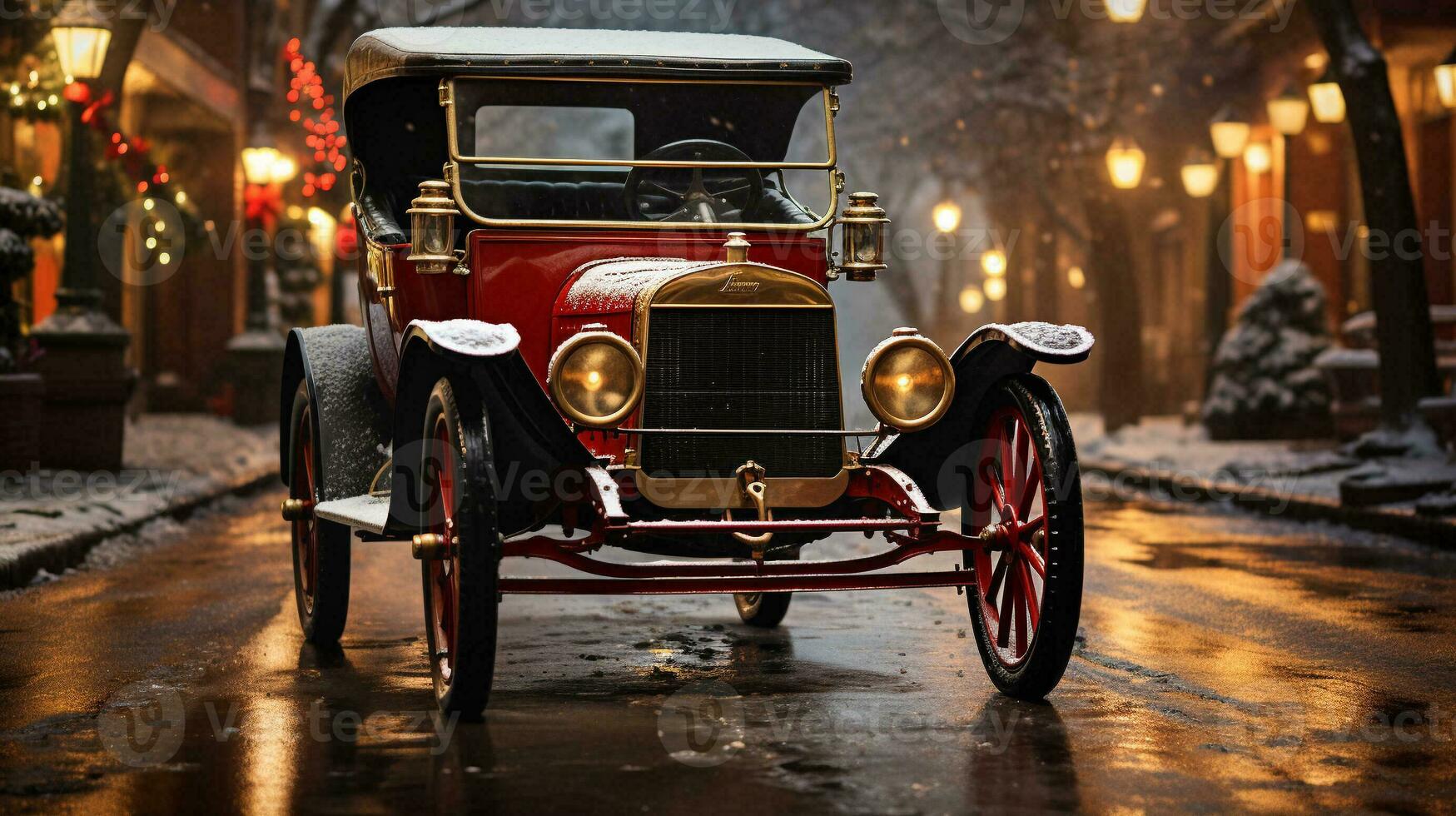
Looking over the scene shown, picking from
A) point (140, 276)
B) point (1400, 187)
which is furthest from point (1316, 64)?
point (140, 276)

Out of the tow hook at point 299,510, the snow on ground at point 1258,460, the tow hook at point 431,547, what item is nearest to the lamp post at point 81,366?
Answer: the tow hook at point 299,510

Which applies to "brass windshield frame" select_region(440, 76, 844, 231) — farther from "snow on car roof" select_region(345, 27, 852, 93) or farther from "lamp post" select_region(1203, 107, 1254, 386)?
"lamp post" select_region(1203, 107, 1254, 386)

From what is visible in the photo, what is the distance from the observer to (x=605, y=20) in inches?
1640

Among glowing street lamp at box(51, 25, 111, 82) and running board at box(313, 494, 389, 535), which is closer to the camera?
running board at box(313, 494, 389, 535)

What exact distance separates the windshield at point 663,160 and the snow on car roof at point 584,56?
0.31 feet

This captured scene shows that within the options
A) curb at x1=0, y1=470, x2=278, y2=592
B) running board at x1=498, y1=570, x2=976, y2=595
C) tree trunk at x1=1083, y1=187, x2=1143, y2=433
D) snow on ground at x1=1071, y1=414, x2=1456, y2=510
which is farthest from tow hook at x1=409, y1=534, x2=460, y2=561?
tree trunk at x1=1083, y1=187, x2=1143, y2=433

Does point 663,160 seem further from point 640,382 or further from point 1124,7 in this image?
point 1124,7

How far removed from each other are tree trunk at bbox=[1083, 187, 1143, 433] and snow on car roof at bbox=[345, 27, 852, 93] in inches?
713

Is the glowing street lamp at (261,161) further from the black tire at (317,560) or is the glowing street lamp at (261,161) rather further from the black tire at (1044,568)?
the black tire at (1044,568)

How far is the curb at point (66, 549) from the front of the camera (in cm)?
1062

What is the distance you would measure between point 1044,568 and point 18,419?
1102 cm

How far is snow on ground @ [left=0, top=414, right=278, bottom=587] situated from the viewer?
11836mm

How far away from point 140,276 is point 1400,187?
21.0 m

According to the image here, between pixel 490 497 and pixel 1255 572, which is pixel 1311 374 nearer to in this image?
pixel 1255 572
